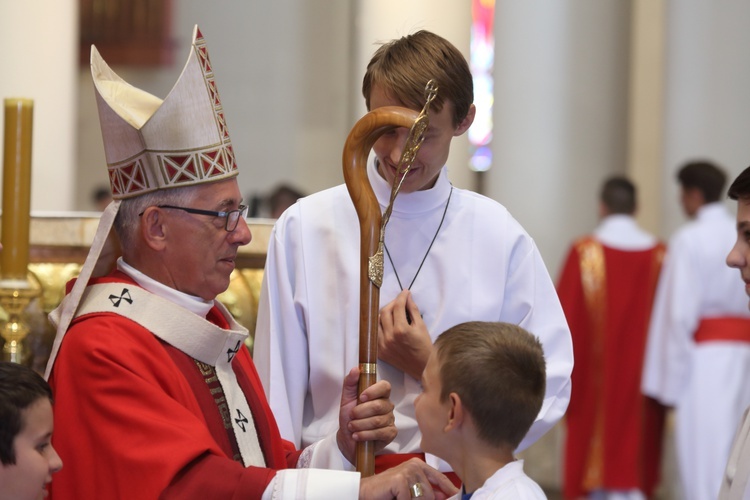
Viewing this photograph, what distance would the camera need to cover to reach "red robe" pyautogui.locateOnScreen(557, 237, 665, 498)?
842cm

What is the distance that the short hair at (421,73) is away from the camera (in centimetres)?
305

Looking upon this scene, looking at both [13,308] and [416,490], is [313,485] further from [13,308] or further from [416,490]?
[13,308]

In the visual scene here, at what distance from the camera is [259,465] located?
2918 millimetres

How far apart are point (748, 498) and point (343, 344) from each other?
42.3 inches

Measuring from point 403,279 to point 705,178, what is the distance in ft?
17.0

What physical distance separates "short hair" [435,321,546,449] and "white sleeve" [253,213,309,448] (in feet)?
2.14

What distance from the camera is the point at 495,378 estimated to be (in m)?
2.67

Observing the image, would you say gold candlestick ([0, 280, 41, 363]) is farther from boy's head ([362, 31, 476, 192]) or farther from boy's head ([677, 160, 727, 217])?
boy's head ([677, 160, 727, 217])

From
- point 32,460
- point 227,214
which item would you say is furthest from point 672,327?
point 32,460

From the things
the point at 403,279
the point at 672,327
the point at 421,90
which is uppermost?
the point at 421,90

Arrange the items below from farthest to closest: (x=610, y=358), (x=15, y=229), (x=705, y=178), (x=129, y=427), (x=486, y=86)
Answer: (x=486, y=86) < (x=610, y=358) < (x=705, y=178) < (x=15, y=229) < (x=129, y=427)

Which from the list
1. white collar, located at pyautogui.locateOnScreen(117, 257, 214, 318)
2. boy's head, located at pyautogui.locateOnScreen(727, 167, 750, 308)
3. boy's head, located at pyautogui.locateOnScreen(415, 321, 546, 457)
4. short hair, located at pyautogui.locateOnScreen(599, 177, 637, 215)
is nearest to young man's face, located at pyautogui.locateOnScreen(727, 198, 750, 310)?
boy's head, located at pyautogui.locateOnScreen(727, 167, 750, 308)

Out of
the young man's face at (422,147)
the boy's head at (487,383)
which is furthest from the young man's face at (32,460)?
the young man's face at (422,147)

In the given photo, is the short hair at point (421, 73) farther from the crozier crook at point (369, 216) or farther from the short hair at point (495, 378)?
the short hair at point (495, 378)
